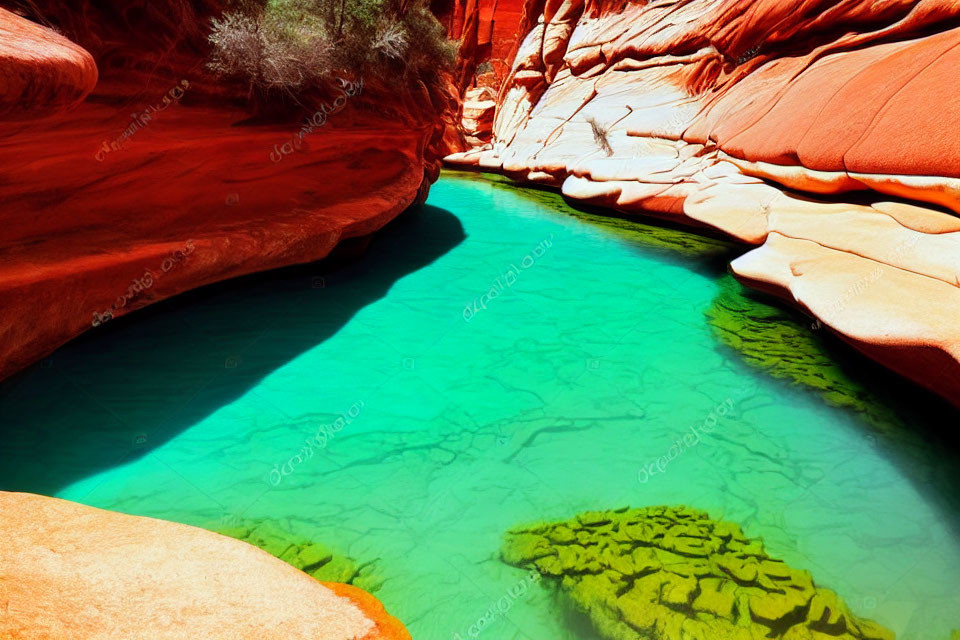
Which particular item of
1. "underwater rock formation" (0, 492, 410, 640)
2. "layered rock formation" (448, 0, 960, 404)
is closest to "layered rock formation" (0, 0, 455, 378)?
"underwater rock formation" (0, 492, 410, 640)

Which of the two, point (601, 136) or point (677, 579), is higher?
point (601, 136)

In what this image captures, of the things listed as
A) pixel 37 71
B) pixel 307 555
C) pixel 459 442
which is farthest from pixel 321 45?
pixel 307 555

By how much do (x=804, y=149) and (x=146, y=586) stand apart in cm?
816

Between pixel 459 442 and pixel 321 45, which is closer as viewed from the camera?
pixel 459 442

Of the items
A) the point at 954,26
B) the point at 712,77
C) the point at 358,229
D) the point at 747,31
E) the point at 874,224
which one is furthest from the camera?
the point at 712,77

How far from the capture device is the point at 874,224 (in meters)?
5.86

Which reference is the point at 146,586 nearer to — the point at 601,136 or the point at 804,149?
the point at 804,149

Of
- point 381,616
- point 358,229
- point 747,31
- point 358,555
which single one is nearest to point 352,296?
point 358,229

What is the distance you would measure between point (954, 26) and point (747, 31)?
4249 millimetres

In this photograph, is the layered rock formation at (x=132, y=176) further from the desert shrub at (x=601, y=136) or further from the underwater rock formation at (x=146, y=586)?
the desert shrub at (x=601, y=136)

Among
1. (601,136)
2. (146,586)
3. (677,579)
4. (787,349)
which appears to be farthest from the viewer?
(601,136)

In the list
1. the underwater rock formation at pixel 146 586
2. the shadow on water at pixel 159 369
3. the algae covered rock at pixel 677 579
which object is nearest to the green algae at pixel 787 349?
the algae covered rock at pixel 677 579

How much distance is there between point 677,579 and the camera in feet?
10.6

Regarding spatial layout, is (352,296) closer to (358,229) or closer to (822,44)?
(358,229)
